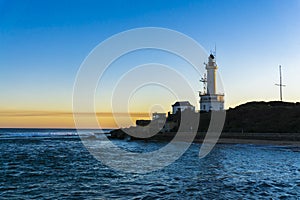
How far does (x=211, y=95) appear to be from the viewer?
276 feet

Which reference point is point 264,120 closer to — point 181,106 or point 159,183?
point 181,106

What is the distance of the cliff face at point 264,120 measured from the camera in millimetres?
59000

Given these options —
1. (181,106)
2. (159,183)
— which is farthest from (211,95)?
(159,183)

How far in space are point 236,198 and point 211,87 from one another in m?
72.6

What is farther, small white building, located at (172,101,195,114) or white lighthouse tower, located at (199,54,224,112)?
small white building, located at (172,101,195,114)

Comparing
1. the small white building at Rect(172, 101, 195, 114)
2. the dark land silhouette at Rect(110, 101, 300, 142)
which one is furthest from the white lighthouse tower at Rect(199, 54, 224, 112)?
the small white building at Rect(172, 101, 195, 114)

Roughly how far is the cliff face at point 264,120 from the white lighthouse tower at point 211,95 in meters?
4.33

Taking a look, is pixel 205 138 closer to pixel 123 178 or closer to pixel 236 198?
pixel 123 178

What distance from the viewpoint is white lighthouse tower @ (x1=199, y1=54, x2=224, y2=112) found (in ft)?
274

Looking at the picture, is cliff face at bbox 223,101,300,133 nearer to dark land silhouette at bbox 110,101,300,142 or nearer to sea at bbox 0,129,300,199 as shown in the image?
dark land silhouette at bbox 110,101,300,142

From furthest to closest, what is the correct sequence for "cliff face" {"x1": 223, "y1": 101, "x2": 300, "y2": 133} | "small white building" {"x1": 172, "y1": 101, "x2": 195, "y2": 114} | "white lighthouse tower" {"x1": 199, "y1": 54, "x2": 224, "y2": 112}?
"small white building" {"x1": 172, "y1": 101, "x2": 195, "y2": 114} → "white lighthouse tower" {"x1": 199, "y1": 54, "x2": 224, "y2": 112} → "cliff face" {"x1": 223, "y1": 101, "x2": 300, "y2": 133}

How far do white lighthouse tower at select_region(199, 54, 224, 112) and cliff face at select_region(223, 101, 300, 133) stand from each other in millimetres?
4328

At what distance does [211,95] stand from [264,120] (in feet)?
61.8

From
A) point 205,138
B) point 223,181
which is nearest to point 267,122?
point 205,138
